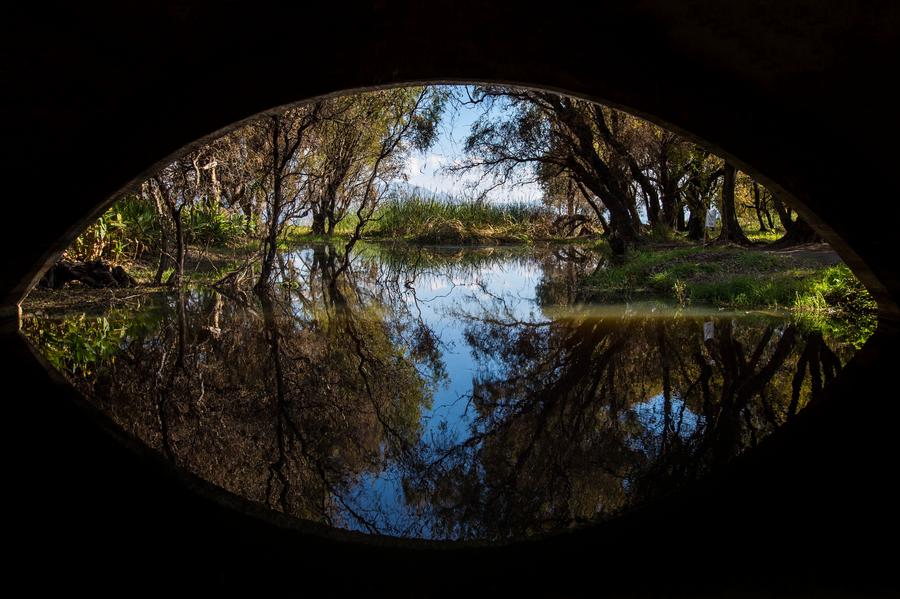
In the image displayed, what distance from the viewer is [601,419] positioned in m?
3.76

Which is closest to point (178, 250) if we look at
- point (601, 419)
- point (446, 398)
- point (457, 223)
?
point (446, 398)

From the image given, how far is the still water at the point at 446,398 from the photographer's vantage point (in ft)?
8.93

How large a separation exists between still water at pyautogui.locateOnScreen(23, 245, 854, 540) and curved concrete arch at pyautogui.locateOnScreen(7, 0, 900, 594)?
28cm

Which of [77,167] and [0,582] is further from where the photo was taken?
[77,167]

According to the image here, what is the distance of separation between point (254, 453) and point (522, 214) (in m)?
24.6

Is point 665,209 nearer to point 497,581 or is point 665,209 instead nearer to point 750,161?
point 750,161

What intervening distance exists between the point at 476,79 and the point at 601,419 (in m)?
4.08

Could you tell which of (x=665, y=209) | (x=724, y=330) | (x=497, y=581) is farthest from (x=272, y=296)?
(x=665, y=209)

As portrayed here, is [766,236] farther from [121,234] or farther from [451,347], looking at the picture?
[121,234]

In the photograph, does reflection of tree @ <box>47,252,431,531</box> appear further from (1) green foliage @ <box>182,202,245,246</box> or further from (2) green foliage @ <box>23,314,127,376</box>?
(1) green foliage @ <box>182,202,245,246</box>

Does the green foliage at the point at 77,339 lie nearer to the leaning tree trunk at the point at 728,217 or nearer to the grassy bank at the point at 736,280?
the grassy bank at the point at 736,280

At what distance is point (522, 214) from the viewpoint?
2684cm

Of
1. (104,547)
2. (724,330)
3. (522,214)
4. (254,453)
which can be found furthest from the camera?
(522,214)

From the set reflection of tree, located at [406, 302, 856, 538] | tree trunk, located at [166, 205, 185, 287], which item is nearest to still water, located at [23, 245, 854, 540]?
reflection of tree, located at [406, 302, 856, 538]
